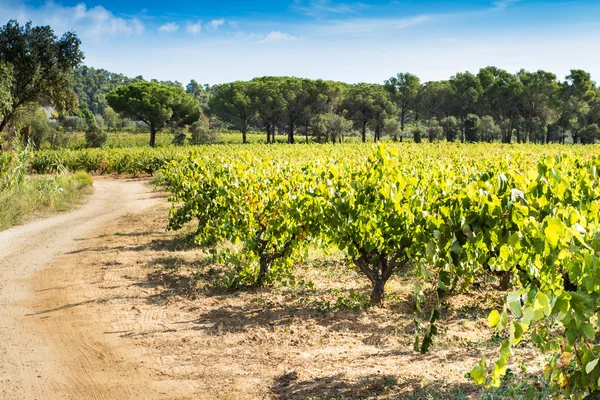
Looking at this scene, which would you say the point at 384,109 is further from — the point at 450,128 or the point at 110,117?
the point at 110,117

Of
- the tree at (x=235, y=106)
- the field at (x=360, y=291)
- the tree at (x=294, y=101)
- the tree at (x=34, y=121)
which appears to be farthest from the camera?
the tree at (x=294, y=101)

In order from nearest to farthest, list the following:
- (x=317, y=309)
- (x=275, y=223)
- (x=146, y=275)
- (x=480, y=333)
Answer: (x=480, y=333)
(x=317, y=309)
(x=275, y=223)
(x=146, y=275)

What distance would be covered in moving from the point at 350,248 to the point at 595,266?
4841 millimetres

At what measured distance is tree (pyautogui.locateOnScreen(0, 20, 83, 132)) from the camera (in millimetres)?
36094

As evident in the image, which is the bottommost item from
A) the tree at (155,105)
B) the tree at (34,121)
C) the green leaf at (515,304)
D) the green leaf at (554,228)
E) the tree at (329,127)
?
the green leaf at (515,304)

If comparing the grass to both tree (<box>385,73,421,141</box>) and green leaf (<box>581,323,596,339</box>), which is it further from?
tree (<box>385,73,421,141</box>)

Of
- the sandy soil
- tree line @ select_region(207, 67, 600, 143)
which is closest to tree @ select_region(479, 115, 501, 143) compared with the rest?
tree line @ select_region(207, 67, 600, 143)

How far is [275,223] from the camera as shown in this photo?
812 cm

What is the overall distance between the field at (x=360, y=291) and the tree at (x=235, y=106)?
70453 millimetres

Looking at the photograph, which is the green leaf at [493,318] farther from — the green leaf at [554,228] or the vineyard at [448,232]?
the green leaf at [554,228]

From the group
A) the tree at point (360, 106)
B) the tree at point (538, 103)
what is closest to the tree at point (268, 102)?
the tree at point (360, 106)

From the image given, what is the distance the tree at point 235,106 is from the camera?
80312 mm

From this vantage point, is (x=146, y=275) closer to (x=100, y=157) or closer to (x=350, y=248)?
(x=350, y=248)

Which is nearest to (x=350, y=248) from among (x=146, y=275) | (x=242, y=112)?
(x=146, y=275)
